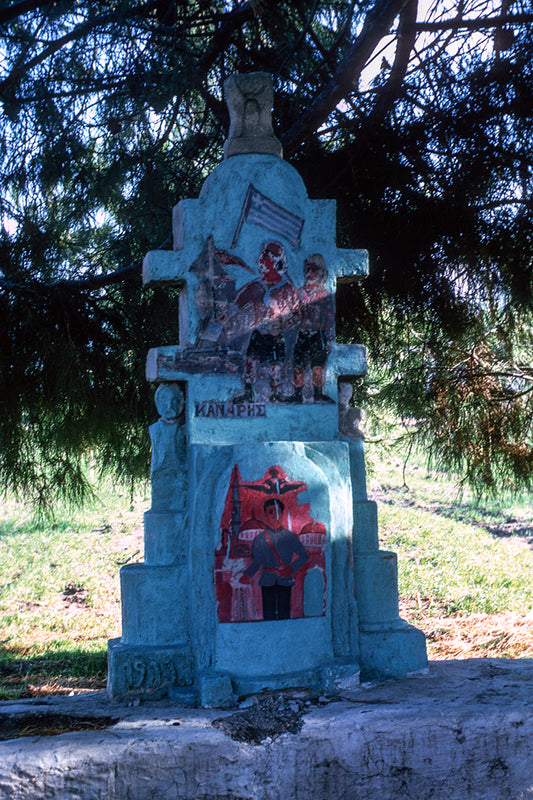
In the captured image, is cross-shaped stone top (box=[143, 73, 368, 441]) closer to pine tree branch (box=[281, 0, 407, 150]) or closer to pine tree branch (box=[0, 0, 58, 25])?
pine tree branch (box=[281, 0, 407, 150])

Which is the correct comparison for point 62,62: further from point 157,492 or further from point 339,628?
point 339,628

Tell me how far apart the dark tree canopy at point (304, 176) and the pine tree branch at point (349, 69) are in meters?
0.01

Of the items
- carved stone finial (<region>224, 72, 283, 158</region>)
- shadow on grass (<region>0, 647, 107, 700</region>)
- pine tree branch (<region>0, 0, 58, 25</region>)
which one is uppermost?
pine tree branch (<region>0, 0, 58, 25</region>)

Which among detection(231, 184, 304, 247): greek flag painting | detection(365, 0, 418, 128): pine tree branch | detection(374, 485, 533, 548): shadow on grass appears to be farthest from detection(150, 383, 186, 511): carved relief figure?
detection(374, 485, 533, 548): shadow on grass

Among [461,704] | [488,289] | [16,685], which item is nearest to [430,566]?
[488,289]

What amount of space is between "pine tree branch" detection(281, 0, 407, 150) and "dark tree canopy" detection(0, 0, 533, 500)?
1cm

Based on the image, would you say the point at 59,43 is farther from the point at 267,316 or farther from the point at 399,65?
the point at 267,316

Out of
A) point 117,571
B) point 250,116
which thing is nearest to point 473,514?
point 117,571

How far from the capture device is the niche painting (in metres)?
3.03

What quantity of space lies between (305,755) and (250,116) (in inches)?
104

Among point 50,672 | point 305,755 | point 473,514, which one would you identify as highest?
point 473,514

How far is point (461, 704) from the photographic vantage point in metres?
2.88

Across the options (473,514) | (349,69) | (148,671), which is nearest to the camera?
(148,671)

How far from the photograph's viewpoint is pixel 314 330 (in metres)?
3.37
